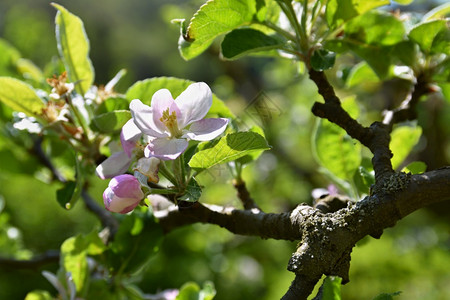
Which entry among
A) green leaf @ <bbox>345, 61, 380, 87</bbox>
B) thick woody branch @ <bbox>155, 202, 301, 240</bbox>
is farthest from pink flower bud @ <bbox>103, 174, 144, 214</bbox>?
green leaf @ <bbox>345, 61, 380, 87</bbox>

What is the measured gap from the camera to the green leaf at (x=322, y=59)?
0.76 m

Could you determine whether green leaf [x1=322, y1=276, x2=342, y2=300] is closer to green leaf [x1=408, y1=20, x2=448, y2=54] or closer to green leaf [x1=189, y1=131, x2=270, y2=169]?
green leaf [x1=189, y1=131, x2=270, y2=169]

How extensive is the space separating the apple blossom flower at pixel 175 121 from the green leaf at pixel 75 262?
0.41 meters

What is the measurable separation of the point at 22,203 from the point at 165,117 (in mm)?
2330

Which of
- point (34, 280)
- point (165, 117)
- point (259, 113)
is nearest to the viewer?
point (165, 117)

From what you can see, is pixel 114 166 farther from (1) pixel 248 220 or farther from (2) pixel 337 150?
(2) pixel 337 150

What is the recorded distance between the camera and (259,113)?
0.91 m

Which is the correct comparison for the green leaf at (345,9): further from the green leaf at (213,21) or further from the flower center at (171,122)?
the flower center at (171,122)

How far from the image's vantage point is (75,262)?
958 millimetres

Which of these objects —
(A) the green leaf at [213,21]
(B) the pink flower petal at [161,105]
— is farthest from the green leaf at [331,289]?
(A) the green leaf at [213,21]

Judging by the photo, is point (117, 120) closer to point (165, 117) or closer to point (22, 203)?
point (165, 117)

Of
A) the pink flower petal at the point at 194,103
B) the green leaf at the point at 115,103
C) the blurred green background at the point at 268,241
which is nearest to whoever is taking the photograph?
the pink flower petal at the point at 194,103

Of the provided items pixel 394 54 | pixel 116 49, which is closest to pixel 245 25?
pixel 394 54

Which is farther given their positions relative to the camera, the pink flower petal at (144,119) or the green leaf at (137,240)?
the green leaf at (137,240)
